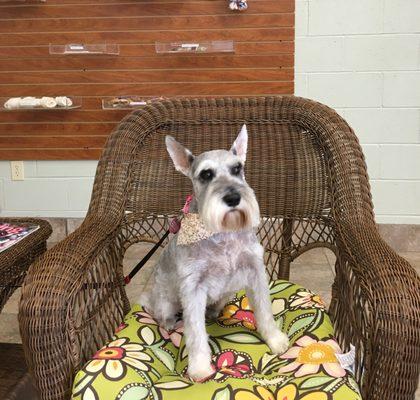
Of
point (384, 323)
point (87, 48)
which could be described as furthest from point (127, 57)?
point (384, 323)

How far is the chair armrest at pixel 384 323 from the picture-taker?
1148 millimetres

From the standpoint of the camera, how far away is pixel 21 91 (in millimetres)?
3416

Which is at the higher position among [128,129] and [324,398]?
[128,129]

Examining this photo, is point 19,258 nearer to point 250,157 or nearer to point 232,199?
point 232,199

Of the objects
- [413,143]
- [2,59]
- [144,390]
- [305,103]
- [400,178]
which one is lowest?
[144,390]

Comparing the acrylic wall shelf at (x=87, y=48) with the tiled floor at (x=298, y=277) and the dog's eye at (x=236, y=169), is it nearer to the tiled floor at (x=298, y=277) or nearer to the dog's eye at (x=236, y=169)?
the tiled floor at (x=298, y=277)

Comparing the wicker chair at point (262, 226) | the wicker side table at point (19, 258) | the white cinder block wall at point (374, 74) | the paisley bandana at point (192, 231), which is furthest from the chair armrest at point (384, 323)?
the white cinder block wall at point (374, 74)

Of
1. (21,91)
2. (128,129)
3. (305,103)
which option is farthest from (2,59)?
(305,103)

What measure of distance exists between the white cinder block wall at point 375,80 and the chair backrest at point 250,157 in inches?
55.3

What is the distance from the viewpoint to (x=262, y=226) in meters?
2.15

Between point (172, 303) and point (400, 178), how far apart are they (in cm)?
231

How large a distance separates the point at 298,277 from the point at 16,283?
1878 mm

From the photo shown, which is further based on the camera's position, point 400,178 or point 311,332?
point 400,178

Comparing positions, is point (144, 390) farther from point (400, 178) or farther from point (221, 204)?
point (400, 178)
